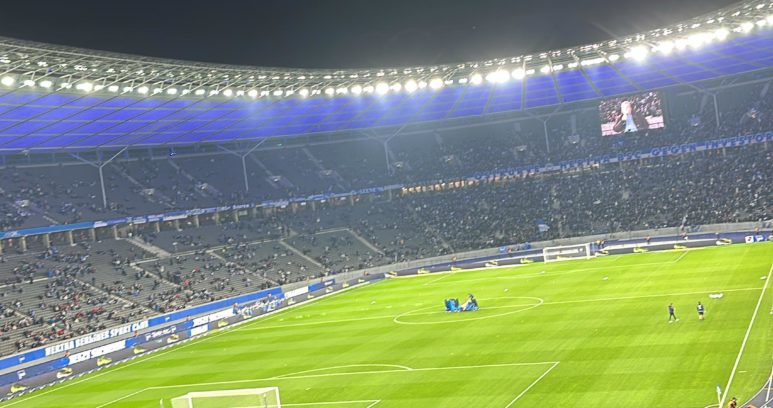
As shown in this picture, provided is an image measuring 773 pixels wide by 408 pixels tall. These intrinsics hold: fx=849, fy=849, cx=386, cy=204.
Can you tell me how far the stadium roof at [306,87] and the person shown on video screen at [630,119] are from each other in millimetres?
1924

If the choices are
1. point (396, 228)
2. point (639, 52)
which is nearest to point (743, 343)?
point (639, 52)

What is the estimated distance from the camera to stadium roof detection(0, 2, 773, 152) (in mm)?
54469

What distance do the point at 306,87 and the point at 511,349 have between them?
1646 inches

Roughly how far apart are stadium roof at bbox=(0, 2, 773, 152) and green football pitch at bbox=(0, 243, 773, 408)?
701 inches

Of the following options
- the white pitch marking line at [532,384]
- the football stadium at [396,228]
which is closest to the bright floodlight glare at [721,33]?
the football stadium at [396,228]

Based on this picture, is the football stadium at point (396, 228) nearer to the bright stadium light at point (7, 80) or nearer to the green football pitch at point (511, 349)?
the green football pitch at point (511, 349)

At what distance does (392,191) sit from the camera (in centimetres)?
10275

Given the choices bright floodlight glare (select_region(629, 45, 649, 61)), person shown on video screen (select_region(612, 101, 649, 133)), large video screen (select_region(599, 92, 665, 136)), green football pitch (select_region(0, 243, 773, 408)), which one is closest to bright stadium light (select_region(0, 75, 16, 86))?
green football pitch (select_region(0, 243, 773, 408))

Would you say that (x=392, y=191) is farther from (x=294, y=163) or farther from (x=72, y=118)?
(x=72, y=118)

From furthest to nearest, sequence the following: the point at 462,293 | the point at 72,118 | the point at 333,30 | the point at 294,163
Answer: the point at 294,163 → the point at 72,118 → the point at 462,293 → the point at 333,30

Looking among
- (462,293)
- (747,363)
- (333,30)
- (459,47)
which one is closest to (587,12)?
(459,47)

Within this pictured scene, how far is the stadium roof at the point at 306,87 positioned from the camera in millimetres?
54469

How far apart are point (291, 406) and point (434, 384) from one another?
5451mm

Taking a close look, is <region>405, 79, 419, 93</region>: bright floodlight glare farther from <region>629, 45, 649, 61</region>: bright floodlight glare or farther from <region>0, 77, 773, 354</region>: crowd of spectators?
<region>0, 77, 773, 354</region>: crowd of spectators
